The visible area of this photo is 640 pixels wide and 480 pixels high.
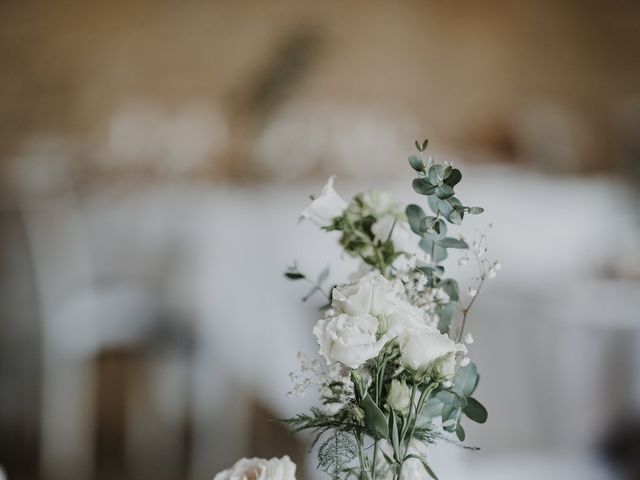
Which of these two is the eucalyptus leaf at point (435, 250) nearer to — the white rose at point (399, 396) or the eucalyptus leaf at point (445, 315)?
the eucalyptus leaf at point (445, 315)

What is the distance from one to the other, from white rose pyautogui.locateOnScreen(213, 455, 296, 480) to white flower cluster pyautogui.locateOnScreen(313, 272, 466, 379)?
0.11 m

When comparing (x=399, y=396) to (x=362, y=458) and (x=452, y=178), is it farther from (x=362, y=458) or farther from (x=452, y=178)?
(x=452, y=178)

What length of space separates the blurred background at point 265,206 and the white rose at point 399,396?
0.64m

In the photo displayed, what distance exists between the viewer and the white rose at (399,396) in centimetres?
64

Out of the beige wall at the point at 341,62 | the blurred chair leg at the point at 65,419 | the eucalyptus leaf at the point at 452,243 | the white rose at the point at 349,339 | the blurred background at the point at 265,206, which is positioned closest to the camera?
the white rose at the point at 349,339

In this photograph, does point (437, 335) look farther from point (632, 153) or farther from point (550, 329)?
point (632, 153)

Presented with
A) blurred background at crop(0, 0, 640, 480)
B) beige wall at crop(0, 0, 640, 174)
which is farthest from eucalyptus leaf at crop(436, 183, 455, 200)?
beige wall at crop(0, 0, 640, 174)

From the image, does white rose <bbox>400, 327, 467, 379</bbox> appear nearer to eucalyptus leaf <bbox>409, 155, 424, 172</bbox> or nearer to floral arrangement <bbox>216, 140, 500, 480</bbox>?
floral arrangement <bbox>216, 140, 500, 480</bbox>

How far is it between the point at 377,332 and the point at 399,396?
0.21 ft

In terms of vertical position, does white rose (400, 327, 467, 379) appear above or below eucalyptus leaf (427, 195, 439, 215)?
below

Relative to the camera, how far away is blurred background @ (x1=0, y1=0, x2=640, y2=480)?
1.57 metres

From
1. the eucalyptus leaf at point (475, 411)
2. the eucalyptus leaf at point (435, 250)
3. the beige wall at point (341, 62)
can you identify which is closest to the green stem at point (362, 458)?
the eucalyptus leaf at point (475, 411)

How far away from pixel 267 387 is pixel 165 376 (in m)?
1.00

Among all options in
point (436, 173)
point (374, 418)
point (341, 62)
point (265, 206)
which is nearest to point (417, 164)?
point (436, 173)
